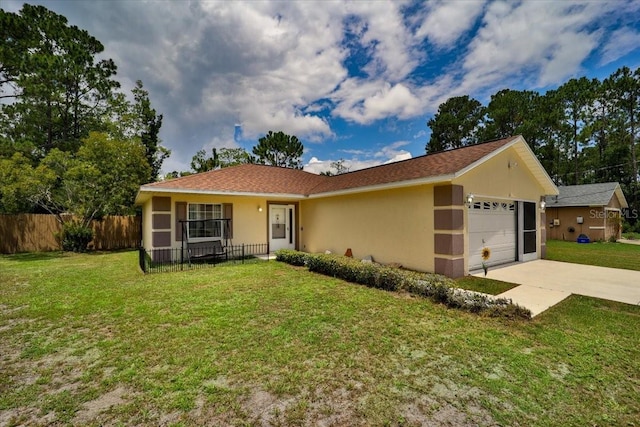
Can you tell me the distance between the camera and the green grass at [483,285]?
22.7 feet

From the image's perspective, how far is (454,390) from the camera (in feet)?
9.97

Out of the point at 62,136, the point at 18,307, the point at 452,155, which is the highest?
the point at 62,136

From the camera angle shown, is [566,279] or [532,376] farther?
[566,279]

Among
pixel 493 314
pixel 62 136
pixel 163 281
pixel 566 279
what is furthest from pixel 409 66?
pixel 62 136

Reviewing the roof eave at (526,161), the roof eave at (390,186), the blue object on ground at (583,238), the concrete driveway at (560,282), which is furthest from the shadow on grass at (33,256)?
the blue object on ground at (583,238)

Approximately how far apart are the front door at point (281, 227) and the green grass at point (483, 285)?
27.5 ft

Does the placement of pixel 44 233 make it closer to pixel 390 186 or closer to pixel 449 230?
pixel 390 186

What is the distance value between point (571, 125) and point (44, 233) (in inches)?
1765

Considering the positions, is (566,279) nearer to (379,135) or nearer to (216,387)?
(216,387)

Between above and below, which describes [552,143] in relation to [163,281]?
above

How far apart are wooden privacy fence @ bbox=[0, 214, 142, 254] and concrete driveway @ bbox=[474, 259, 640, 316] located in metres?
19.8

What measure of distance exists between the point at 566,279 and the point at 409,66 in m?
10.9

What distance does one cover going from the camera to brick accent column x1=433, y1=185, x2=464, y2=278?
7.88m

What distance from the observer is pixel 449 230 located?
7.89 metres
